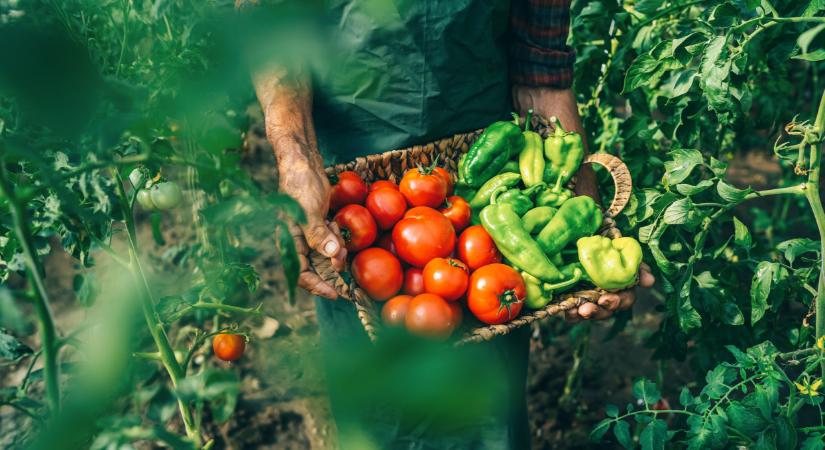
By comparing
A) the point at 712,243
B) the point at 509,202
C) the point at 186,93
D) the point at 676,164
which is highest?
the point at 186,93

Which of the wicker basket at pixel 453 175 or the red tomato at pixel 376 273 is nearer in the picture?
the wicker basket at pixel 453 175

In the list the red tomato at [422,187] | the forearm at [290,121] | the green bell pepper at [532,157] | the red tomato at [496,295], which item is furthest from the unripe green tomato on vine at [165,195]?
the green bell pepper at [532,157]

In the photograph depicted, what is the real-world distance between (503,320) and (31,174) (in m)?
1.19

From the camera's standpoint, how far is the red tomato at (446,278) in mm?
1674

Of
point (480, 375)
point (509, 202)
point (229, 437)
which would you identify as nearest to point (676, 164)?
point (509, 202)

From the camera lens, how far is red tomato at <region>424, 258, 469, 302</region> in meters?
1.67

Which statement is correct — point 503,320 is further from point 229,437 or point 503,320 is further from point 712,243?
point 229,437

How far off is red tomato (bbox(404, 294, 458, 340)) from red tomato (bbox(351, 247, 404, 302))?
10 centimetres

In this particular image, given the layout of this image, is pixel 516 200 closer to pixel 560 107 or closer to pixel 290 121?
pixel 560 107

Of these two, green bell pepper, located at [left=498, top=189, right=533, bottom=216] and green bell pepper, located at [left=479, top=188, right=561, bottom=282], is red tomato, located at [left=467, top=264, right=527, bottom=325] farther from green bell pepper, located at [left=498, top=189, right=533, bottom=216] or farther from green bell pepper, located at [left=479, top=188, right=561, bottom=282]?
green bell pepper, located at [left=498, top=189, right=533, bottom=216]

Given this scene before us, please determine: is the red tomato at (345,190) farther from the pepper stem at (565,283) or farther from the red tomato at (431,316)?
the pepper stem at (565,283)

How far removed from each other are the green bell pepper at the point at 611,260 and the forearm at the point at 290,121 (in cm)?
81

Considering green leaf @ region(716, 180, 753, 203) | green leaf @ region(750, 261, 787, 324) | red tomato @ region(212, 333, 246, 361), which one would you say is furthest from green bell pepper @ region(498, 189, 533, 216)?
red tomato @ region(212, 333, 246, 361)

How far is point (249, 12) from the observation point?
0.54 meters
